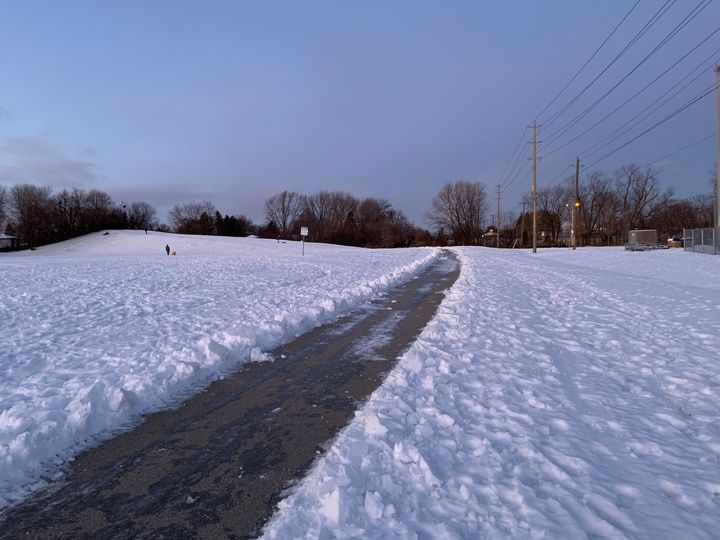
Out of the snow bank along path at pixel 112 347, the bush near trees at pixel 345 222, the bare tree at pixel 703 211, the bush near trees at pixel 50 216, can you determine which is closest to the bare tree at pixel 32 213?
the bush near trees at pixel 50 216

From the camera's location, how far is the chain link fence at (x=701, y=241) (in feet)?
104

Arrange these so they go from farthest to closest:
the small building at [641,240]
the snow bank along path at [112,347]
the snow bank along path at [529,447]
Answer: the small building at [641,240] → the snow bank along path at [112,347] → the snow bank along path at [529,447]

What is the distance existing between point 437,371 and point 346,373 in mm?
1312

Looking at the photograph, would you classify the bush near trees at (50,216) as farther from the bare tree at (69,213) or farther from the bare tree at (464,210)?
the bare tree at (464,210)

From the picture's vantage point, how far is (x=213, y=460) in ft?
12.7

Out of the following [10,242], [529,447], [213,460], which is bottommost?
[213,460]

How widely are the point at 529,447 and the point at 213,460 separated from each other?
2.74 meters

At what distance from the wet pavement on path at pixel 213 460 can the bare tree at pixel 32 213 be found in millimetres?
106967

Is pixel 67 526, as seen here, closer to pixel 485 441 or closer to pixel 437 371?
pixel 485 441

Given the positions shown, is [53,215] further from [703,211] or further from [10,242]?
[703,211]

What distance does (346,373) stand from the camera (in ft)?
20.9

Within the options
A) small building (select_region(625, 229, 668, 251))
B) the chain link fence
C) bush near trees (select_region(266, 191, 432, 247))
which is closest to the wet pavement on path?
the chain link fence

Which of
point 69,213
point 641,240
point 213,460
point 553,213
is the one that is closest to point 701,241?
point 641,240

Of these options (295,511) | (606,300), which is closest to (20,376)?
(295,511)
